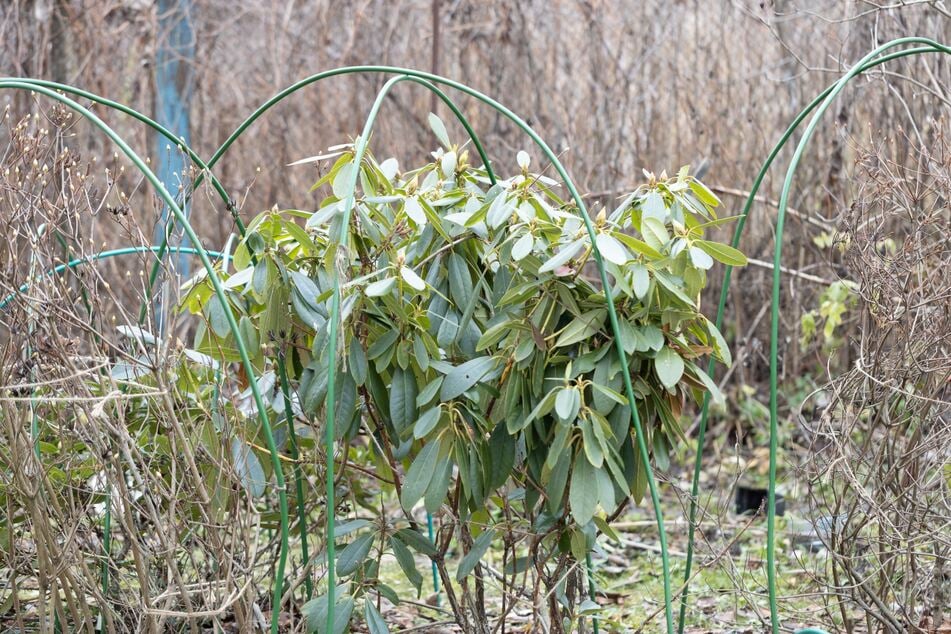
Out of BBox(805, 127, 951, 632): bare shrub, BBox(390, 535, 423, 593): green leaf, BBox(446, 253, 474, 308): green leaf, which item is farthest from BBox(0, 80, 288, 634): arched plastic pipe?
BBox(805, 127, 951, 632): bare shrub

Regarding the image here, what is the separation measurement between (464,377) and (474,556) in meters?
0.46

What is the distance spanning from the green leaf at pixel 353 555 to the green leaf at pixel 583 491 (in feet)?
1.87

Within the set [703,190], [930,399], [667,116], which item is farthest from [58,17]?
[930,399]

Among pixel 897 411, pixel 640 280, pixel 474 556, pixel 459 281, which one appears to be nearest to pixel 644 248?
pixel 640 280

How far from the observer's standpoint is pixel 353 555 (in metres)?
2.56

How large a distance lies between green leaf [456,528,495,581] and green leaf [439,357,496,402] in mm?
401

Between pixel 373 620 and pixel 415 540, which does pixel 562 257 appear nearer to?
pixel 415 540

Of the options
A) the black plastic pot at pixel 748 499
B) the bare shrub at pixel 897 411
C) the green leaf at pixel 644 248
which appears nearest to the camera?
the green leaf at pixel 644 248

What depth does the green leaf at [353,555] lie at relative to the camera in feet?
8.32

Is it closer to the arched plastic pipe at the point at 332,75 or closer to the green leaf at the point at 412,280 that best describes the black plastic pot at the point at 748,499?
the arched plastic pipe at the point at 332,75

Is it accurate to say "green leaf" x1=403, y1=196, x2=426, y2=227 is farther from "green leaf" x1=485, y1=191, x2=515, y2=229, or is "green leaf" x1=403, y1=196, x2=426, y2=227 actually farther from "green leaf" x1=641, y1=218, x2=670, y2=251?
"green leaf" x1=641, y1=218, x2=670, y2=251

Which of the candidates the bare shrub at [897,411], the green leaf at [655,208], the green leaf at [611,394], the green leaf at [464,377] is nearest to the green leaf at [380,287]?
the green leaf at [464,377]

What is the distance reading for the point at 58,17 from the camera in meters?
6.28

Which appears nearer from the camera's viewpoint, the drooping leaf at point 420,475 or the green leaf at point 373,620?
the drooping leaf at point 420,475
